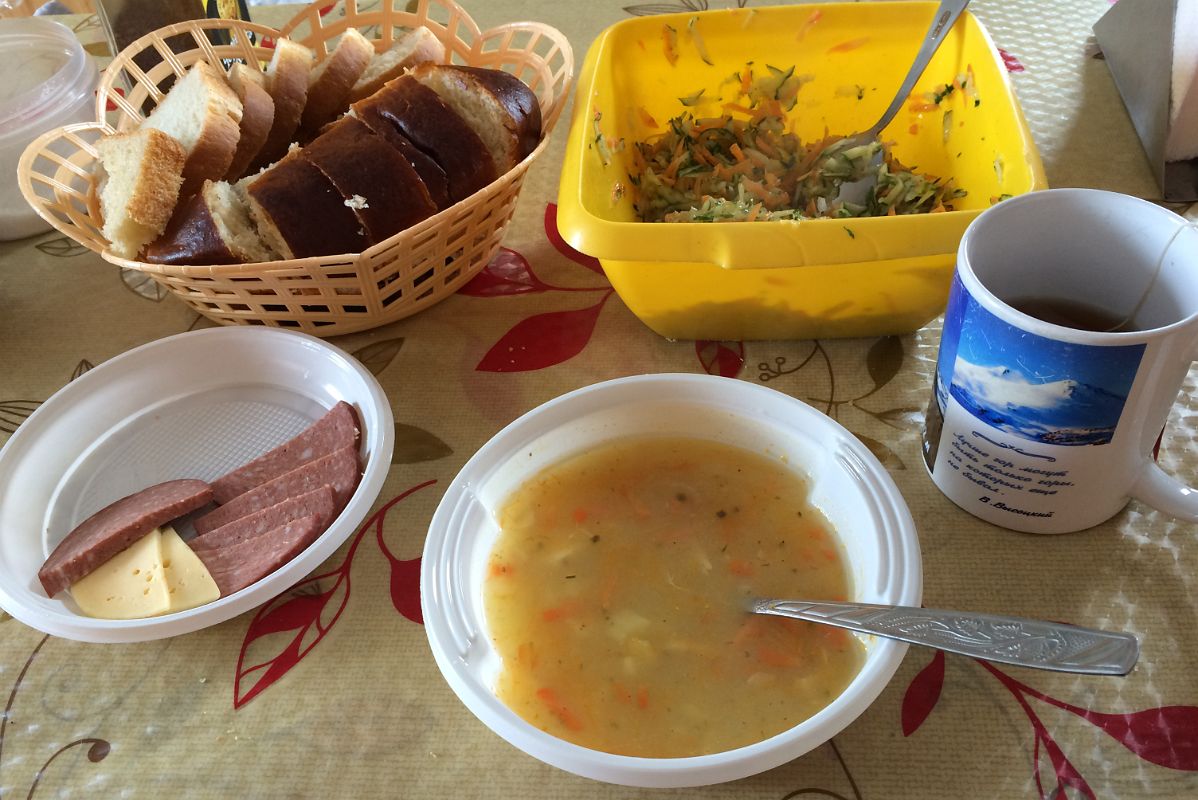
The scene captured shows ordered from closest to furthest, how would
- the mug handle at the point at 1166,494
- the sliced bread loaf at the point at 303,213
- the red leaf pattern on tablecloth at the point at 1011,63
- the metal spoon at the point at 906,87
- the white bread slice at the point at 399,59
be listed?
the mug handle at the point at 1166,494, the sliced bread loaf at the point at 303,213, the metal spoon at the point at 906,87, the white bread slice at the point at 399,59, the red leaf pattern on tablecloth at the point at 1011,63

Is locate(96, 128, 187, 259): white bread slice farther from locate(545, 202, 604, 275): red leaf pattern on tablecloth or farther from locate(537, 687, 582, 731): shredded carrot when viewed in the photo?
locate(537, 687, 582, 731): shredded carrot

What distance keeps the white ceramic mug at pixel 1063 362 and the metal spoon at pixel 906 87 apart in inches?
11.8

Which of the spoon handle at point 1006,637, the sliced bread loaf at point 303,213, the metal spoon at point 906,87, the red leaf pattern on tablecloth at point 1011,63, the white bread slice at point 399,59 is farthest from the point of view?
the red leaf pattern on tablecloth at point 1011,63

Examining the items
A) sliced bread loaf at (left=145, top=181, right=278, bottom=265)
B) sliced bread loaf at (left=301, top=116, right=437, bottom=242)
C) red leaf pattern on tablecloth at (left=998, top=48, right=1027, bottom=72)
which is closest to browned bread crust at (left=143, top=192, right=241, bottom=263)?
sliced bread loaf at (left=145, top=181, right=278, bottom=265)

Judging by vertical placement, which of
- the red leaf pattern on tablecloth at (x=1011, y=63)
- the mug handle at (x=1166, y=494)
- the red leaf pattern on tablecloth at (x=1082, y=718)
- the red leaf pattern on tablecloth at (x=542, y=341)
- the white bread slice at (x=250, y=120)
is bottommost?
the red leaf pattern on tablecloth at (x=1082, y=718)

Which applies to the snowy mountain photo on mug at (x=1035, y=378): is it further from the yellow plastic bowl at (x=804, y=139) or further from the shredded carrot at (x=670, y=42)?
the shredded carrot at (x=670, y=42)

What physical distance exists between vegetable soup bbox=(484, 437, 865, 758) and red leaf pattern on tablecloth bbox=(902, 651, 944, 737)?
0.06 meters

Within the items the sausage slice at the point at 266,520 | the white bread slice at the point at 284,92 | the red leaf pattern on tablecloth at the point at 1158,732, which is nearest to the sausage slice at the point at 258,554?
the sausage slice at the point at 266,520

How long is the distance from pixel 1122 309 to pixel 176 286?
915 millimetres

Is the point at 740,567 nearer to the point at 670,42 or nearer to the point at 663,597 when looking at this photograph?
the point at 663,597

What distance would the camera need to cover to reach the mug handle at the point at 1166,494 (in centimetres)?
69

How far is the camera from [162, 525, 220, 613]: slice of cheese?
2.43 ft

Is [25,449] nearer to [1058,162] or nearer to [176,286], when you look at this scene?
[176,286]

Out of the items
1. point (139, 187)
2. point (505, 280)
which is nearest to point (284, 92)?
point (139, 187)
